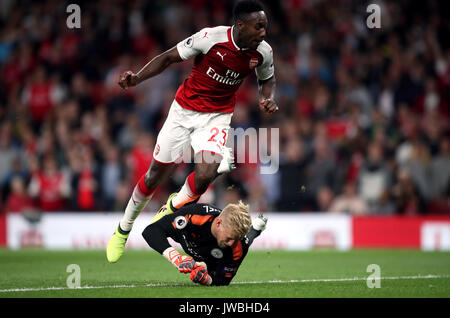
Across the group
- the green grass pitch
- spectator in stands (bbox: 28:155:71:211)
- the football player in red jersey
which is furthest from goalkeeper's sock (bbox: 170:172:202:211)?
spectator in stands (bbox: 28:155:71:211)

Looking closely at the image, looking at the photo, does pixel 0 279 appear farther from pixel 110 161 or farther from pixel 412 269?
pixel 110 161

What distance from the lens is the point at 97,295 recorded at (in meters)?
6.43

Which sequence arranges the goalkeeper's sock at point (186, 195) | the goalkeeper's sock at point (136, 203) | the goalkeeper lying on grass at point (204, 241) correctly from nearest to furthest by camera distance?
the goalkeeper lying on grass at point (204, 241) → the goalkeeper's sock at point (186, 195) → the goalkeeper's sock at point (136, 203)

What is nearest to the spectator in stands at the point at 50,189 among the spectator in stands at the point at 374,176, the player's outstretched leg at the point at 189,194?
the spectator in stands at the point at 374,176

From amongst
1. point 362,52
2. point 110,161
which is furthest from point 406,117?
point 110,161

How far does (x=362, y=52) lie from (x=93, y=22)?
22.2 feet

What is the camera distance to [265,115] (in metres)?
16.0

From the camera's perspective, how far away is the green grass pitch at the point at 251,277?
6.61 metres

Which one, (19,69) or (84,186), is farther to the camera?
(19,69)

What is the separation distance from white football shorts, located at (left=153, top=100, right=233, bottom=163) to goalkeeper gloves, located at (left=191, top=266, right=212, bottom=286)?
1689 millimetres

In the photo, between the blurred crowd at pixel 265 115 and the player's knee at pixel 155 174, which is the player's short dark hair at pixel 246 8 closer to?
the player's knee at pixel 155 174

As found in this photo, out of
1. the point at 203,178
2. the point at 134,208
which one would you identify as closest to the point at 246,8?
the point at 203,178

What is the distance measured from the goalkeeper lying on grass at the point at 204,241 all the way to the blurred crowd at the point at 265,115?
24.1ft

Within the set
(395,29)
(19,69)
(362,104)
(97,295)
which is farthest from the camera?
(19,69)
